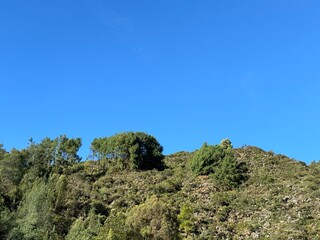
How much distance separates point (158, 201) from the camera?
88.7 feet

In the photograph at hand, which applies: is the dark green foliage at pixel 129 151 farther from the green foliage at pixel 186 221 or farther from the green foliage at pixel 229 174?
the green foliage at pixel 186 221

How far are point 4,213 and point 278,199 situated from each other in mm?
30482

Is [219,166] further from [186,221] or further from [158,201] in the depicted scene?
[158,201]

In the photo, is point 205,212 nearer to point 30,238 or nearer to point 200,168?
point 200,168

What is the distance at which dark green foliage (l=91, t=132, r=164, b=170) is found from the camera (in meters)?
56.9

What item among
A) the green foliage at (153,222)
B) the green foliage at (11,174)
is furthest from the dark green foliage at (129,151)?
the green foliage at (153,222)

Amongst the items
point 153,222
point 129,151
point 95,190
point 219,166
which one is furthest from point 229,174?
point 153,222

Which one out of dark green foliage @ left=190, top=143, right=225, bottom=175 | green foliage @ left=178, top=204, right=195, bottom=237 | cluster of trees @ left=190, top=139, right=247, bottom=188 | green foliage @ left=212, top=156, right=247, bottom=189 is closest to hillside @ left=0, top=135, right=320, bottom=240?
green foliage @ left=178, top=204, right=195, bottom=237

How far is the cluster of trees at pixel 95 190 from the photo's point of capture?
24.7 m

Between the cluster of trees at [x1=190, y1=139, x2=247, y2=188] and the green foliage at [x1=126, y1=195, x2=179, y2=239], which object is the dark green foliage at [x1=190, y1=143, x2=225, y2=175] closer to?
the cluster of trees at [x1=190, y1=139, x2=247, y2=188]

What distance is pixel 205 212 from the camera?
4338 centimetres

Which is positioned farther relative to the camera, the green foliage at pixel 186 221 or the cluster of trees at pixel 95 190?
the green foliage at pixel 186 221

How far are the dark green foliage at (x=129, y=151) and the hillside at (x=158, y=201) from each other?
1253 millimetres

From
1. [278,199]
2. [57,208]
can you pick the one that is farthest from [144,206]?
[278,199]
